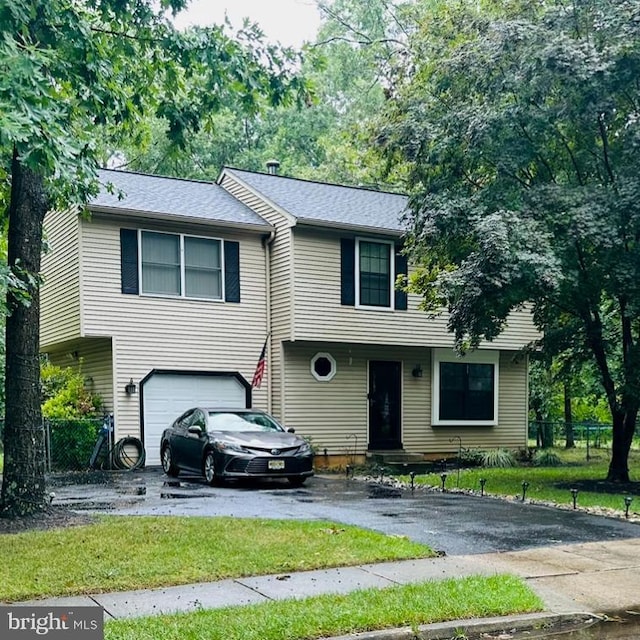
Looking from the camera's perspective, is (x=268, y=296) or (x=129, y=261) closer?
(x=129, y=261)

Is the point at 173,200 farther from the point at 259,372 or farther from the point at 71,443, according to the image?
the point at 71,443

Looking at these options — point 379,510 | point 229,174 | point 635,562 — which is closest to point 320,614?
point 635,562

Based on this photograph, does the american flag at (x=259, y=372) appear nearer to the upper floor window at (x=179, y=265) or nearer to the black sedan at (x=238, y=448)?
the upper floor window at (x=179, y=265)

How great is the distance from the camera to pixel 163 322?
54.4ft

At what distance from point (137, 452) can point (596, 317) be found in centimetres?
973

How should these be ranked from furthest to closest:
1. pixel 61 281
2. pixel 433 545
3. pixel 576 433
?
pixel 576 433, pixel 61 281, pixel 433 545

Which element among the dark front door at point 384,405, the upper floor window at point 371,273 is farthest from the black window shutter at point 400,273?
the dark front door at point 384,405

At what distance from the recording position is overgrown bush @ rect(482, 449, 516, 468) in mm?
18438

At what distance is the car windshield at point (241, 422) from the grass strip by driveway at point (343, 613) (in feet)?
25.1

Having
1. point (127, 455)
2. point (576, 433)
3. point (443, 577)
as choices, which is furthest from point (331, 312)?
point (576, 433)

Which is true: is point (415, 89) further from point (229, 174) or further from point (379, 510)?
point (379, 510)

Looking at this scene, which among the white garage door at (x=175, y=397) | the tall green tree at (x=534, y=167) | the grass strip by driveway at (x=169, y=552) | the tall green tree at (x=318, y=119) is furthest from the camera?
the tall green tree at (x=318, y=119)

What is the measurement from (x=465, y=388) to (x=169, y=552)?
553 inches

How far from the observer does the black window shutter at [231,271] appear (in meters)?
17.4
